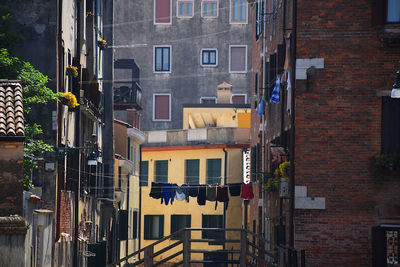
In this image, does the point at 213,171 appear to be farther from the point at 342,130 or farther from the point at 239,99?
the point at 342,130

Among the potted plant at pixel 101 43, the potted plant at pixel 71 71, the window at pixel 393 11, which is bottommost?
the potted plant at pixel 71 71

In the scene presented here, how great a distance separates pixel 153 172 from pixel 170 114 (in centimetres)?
1248

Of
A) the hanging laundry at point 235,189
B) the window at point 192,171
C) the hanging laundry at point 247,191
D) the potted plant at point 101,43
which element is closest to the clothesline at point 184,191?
the hanging laundry at point 235,189

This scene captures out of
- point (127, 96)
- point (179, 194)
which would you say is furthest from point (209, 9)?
point (179, 194)

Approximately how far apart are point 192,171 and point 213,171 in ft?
4.80

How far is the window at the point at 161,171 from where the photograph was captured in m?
60.0

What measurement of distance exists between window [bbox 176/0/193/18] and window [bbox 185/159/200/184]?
58.2 ft

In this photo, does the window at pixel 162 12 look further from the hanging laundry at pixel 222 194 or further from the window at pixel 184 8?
the hanging laundry at pixel 222 194

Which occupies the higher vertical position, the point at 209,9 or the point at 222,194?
the point at 209,9

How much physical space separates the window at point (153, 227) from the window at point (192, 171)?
2.87m

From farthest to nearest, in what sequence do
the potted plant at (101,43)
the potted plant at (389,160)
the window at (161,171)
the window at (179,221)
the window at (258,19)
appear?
1. the window at (161,171)
2. the window at (179,221)
3. the potted plant at (101,43)
4. the window at (258,19)
5. the potted plant at (389,160)

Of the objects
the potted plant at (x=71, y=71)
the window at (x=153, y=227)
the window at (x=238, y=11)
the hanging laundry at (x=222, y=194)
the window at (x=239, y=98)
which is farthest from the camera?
the window at (x=238, y=11)

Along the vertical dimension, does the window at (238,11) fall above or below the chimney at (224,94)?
above

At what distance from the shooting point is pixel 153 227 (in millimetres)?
59750
